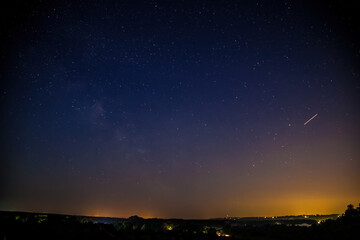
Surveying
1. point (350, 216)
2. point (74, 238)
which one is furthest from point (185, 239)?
point (350, 216)

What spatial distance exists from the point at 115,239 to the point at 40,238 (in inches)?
133

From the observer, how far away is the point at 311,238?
1794cm

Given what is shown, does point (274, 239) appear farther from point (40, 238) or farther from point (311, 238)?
point (40, 238)

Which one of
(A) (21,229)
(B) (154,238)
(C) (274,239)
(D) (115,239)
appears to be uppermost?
(A) (21,229)

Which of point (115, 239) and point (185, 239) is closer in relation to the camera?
point (115, 239)

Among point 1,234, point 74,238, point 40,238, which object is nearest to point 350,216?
point 74,238

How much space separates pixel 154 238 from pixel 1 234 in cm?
982

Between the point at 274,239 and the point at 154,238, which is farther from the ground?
the point at 154,238

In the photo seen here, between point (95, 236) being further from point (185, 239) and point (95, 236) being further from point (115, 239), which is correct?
point (185, 239)

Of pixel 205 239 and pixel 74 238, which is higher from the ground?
pixel 74 238

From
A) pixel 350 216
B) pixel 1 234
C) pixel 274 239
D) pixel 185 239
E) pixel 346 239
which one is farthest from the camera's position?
pixel 350 216

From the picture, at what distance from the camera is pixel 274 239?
19.7 metres

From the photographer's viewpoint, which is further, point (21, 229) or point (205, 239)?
point (205, 239)

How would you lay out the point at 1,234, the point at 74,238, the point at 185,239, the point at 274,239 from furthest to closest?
the point at 274,239 → the point at 185,239 → the point at 74,238 → the point at 1,234
